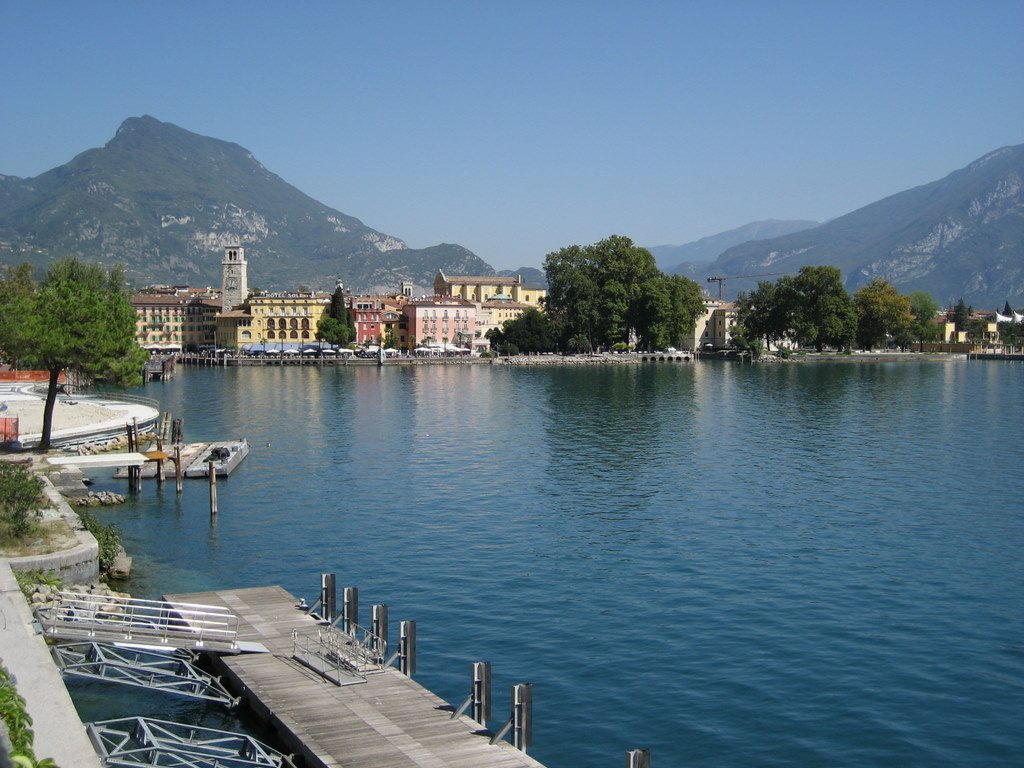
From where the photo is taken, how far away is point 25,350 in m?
37.2

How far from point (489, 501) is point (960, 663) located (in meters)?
17.9

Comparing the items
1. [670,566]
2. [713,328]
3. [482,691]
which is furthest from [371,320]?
[482,691]

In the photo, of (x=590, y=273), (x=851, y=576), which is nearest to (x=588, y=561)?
(x=851, y=576)

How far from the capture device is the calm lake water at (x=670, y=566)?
16.6 metres

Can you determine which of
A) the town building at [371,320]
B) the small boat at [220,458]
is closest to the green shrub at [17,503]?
the small boat at [220,458]

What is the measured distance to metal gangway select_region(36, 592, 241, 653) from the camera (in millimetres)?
17047

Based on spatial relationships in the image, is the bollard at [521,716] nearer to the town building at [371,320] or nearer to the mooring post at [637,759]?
the mooring post at [637,759]

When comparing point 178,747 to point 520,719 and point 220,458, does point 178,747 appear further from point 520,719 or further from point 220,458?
point 220,458

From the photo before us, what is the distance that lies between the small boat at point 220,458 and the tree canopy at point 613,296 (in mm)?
87522

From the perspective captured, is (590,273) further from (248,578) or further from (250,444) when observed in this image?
(248,578)

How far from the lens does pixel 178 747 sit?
48.5 feet

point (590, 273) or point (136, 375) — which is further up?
point (590, 273)

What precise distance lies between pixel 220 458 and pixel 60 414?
11.7 m

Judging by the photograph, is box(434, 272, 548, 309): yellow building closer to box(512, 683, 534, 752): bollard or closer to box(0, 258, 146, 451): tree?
box(0, 258, 146, 451): tree
